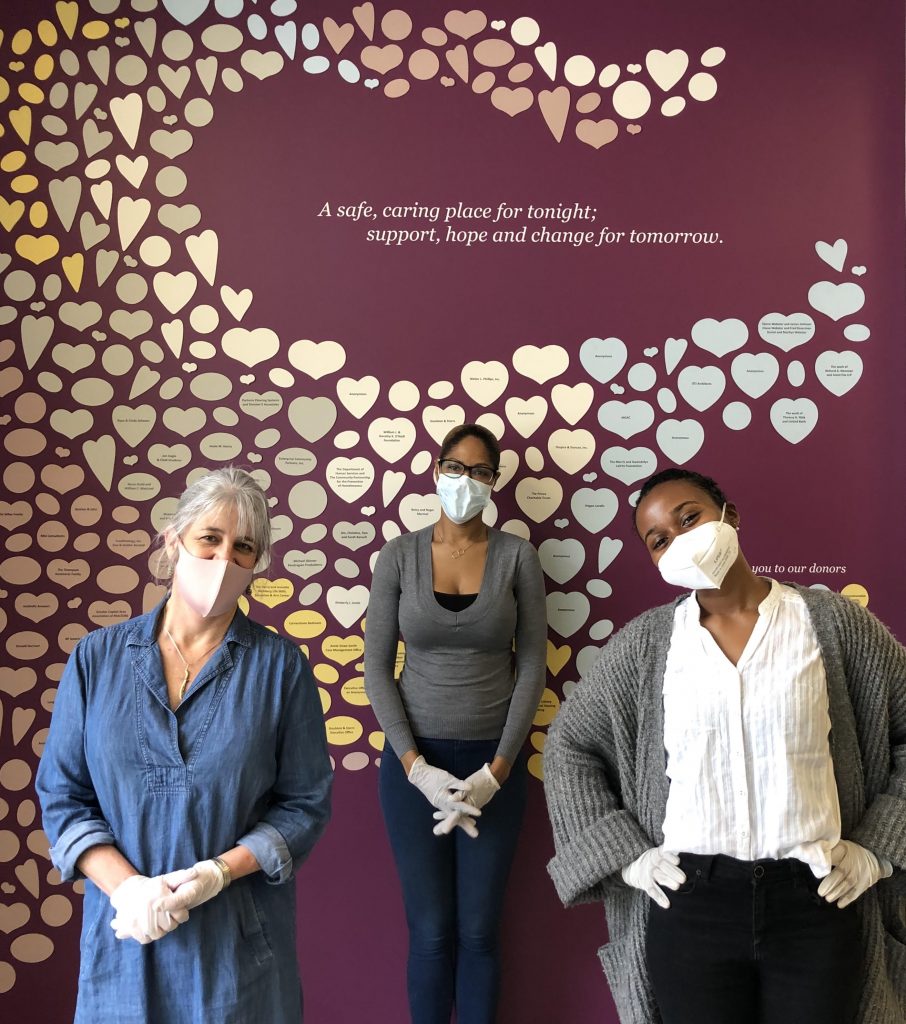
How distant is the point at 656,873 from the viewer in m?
1.55

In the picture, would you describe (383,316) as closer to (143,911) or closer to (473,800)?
(473,800)

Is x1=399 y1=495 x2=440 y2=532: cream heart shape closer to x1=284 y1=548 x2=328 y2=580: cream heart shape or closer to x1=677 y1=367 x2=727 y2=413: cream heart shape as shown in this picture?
x1=284 y1=548 x2=328 y2=580: cream heart shape

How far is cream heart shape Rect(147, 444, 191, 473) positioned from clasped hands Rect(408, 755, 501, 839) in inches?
50.3

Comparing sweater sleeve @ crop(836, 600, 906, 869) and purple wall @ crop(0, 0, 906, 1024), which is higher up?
purple wall @ crop(0, 0, 906, 1024)

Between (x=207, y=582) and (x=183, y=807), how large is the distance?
39 cm

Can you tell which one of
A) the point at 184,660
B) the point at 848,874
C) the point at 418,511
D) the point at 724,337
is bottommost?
the point at 848,874

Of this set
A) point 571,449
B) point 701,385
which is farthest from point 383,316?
point 701,385

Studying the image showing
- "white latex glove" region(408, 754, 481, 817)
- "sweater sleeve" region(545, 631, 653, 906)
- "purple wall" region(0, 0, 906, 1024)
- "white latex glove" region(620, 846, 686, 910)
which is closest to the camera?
"white latex glove" region(620, 846, 686, 910)

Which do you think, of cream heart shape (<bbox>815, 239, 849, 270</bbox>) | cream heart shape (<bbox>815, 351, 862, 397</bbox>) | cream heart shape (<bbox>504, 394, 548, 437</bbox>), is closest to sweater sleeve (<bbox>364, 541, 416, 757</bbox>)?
cream heart shape (<bbox>504, 394, 548, 437</bbox>)

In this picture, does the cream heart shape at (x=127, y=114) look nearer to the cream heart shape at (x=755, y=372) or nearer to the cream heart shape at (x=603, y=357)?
the cream heart shape at (x=603, y=357)

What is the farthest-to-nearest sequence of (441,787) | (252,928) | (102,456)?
(102,456), (441,787), (252,928)

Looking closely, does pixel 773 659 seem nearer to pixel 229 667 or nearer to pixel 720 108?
pixel 229 667

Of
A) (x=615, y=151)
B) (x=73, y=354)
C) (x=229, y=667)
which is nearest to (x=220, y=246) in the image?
(x=73, y=354)

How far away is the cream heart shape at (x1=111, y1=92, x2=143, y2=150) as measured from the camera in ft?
9.52
